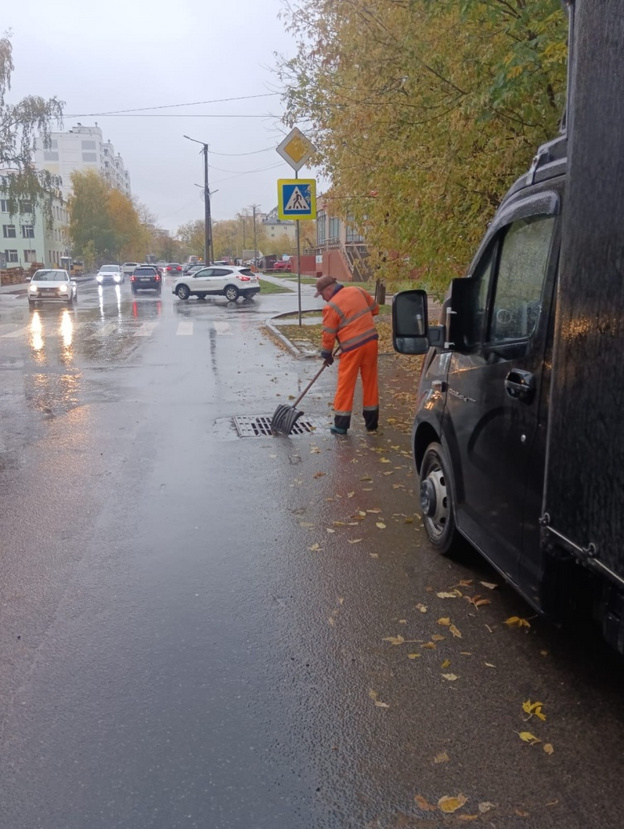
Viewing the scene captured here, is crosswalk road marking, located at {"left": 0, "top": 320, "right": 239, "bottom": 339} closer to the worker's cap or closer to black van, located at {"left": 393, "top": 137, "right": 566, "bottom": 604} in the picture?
the worker's cap

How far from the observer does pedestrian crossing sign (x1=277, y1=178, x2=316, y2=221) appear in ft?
52.1

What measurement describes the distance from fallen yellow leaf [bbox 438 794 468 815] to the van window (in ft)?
6.36

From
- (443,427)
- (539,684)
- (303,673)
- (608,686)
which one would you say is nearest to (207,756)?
(303,673)

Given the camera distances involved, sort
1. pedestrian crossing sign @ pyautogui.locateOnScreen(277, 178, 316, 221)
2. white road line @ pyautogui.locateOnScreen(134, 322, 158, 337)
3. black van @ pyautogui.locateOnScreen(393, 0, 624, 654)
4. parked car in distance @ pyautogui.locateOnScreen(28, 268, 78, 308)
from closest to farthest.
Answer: black van @ pyautogui.locateOnScreen(393, 0, 624, 654)
pedestrian crossing sign @ pyautogui.locateOnScreen(277, 178, 316, 221)
white road line @ pyautogui.locateOnScreen(134, 322, 158, 337)
parked car in distance @ pyautogui.locateOnScreen(28, 268, 78, 308)

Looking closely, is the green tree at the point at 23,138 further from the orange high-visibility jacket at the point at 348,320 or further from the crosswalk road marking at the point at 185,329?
the orange high-visibility jacket at the point at 348,320

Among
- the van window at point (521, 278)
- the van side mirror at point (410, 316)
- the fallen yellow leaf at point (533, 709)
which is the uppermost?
the van window at point (521, 278)

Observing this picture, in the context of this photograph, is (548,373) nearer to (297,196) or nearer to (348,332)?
(348,332)

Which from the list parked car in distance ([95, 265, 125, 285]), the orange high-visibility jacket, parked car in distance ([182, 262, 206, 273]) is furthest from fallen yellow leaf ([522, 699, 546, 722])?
parked car in distance ([95, 265, 125, 285])

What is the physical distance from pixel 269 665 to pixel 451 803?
46.3 inches

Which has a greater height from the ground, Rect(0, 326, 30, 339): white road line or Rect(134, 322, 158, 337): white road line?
Rect(134, 322, 158, 337): white road line

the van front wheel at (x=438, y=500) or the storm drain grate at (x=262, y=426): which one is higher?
the van front wheel at (x=438, y=500)

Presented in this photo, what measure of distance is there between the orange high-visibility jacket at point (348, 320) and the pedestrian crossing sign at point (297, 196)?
8307mm

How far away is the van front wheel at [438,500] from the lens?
4648mm

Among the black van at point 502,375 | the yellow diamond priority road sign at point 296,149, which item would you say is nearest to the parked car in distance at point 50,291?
the yellow diamond priority road sign at point 296,149
